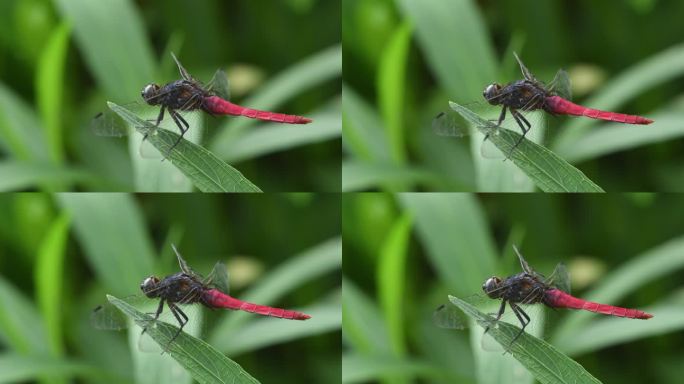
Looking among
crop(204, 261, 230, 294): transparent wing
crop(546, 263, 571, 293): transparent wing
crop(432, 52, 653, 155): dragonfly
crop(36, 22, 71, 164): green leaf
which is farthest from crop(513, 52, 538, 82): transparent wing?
crop(36, 22, 71, 164): green leaf

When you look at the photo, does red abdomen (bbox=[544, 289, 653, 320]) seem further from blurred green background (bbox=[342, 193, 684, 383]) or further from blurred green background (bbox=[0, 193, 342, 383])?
blurred green background (bbox=[0, 193, 342, 383])

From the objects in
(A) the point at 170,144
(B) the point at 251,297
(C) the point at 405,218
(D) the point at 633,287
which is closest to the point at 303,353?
(B) the point at 251,297

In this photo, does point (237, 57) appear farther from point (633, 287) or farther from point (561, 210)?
point (633, 287)

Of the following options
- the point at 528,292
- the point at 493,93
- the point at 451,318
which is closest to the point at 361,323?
the point at 451,318

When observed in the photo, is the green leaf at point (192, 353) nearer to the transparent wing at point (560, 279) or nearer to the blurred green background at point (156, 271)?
the blurred green background at point (156, 271)

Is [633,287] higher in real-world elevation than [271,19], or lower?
lower

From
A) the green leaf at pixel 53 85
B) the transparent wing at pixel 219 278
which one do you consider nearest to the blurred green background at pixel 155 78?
the green leaf at pixel 53 85
